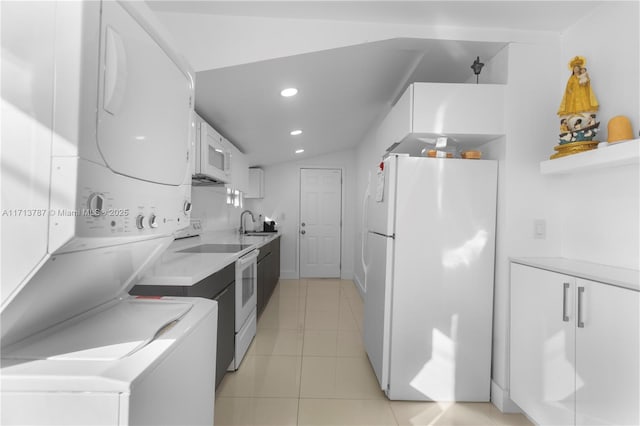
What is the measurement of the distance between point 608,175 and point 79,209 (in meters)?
2.44

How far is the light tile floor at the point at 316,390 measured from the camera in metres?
2.01

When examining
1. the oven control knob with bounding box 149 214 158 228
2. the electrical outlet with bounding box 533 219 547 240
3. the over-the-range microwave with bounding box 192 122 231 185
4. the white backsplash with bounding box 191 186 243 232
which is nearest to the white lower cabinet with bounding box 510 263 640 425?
the electrical outlet with bounding box 533 219 547 240

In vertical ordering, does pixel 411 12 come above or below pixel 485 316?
above

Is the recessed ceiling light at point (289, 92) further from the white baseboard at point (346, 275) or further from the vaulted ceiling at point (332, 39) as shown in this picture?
the white baseboard at point (346, 275)

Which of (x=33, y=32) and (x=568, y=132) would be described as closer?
(x=33, y=32)

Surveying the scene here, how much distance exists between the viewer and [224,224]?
4648mm

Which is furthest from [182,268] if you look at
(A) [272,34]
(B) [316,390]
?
(A) [272,34]

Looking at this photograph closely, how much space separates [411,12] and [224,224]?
137 inches

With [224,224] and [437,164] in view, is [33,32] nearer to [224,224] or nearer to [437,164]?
[437,164]

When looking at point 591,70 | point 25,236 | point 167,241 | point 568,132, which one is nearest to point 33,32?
point 25,236

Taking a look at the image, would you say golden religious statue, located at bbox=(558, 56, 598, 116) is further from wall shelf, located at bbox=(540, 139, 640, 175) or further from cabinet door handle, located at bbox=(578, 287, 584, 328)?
cabinet door handle, located at bbox=(578, 287, 584, 328)

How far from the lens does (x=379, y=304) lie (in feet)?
7.84

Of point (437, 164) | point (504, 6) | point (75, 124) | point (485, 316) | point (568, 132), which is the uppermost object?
point (504, 6)

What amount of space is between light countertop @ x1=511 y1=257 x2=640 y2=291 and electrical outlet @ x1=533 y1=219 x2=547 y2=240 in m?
0.19
